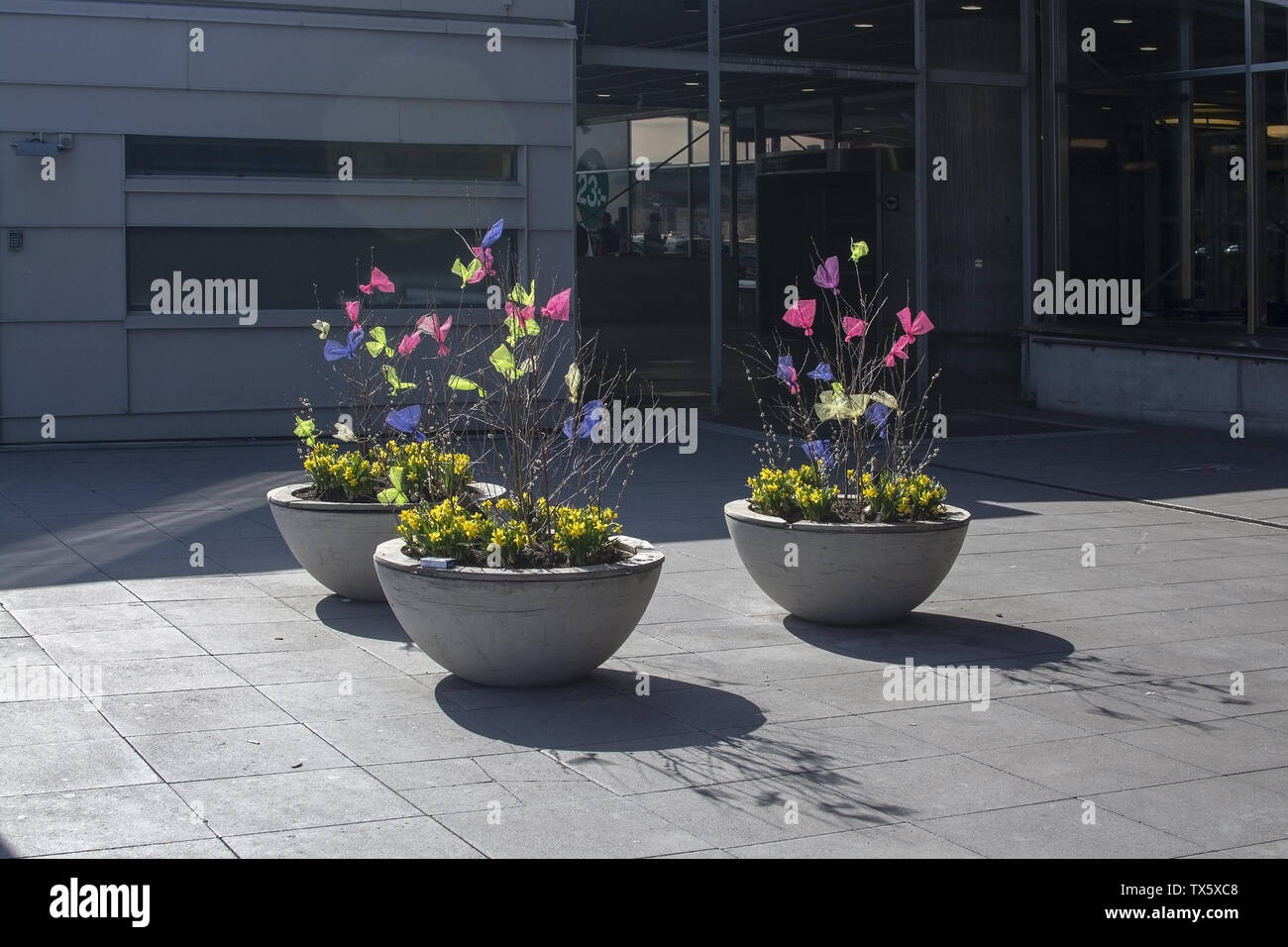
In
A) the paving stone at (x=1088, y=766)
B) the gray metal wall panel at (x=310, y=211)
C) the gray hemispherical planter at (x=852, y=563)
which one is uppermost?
the gray metal wall panel at (x=310, y=211)

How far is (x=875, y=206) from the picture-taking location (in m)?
25.6

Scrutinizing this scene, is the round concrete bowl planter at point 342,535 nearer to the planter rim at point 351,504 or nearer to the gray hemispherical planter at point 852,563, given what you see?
the planter rim at point 351,504

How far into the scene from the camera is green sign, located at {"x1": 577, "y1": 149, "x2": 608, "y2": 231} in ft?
112

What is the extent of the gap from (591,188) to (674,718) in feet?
93.2

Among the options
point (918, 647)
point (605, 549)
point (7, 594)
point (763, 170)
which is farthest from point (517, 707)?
point (763, 170)

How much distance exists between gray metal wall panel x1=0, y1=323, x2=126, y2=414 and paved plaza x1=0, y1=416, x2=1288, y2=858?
15.1 ft

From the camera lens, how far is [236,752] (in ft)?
20.2

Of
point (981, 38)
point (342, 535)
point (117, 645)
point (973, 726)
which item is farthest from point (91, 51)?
point (973, 726)

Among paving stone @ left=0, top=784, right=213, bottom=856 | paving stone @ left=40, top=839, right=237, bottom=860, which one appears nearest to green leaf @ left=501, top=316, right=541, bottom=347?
paving stone @ left=0, top=784, right=213, bottom=856

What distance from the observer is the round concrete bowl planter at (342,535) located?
8.66 metres

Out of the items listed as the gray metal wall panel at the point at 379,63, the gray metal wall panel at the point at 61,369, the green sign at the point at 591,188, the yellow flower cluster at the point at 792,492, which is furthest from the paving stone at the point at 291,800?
the green sign at the point at 591,188

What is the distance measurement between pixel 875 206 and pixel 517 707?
1995 centimetres

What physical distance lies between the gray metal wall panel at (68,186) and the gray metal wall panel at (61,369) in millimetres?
1035

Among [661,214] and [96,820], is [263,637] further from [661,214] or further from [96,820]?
[661,214]
